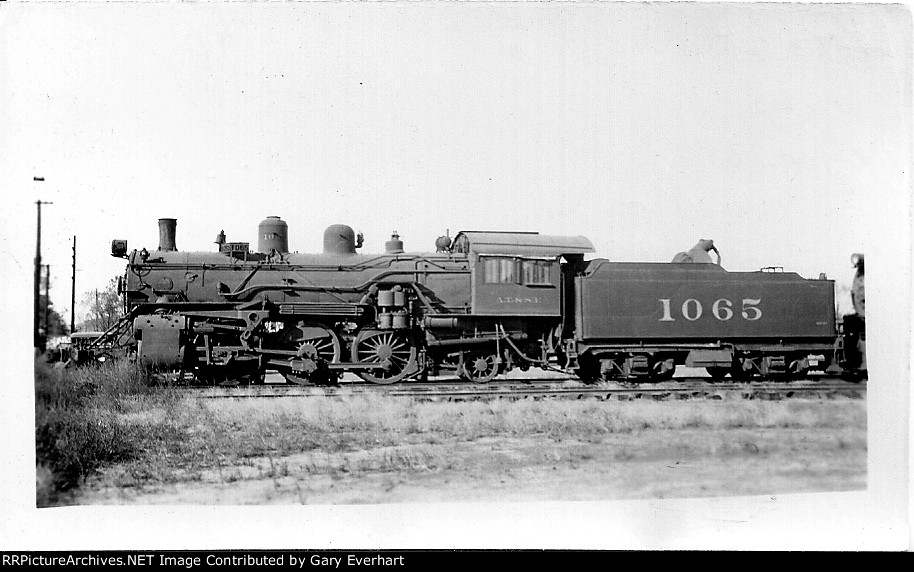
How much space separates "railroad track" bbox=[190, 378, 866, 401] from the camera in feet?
39.6

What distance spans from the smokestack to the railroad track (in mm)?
2674

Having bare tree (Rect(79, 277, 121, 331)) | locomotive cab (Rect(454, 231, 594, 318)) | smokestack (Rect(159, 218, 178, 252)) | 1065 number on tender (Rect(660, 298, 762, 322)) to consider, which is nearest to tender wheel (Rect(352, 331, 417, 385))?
locomotive cab (Rect(454, 231, 594, 318))

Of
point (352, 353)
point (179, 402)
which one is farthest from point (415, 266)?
point (179, 402)

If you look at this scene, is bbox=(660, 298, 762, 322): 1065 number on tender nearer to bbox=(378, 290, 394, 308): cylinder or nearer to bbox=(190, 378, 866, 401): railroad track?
bbox=(190, 378, 866, 401): railroad track

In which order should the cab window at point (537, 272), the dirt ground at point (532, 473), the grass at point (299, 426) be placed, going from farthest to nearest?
the cab window at point (537, 272)
the grass at point (299, 426)
the dirt ground at point (532, 473)

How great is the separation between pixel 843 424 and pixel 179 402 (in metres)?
9.78

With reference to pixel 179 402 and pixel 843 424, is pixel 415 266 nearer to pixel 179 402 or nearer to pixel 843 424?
pixel 179 402

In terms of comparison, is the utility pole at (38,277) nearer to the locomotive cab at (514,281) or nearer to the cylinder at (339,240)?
the cylinder at (339,240)

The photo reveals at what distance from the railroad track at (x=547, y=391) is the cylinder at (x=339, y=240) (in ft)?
8.35

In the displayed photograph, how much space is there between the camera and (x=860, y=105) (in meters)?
9.64

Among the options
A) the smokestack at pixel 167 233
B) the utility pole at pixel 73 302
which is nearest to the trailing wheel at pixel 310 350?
the smokestack at pixel 167 233

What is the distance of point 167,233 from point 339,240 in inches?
120

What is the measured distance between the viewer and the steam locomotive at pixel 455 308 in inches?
523
